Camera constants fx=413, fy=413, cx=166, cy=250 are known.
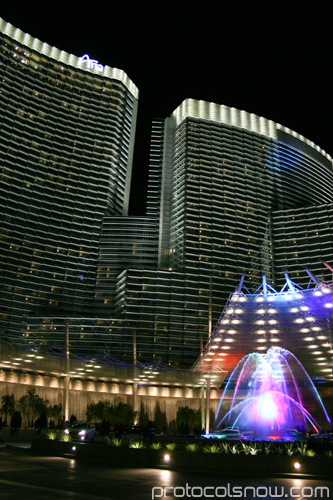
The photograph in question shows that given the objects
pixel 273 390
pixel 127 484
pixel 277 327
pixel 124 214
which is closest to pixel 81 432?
pixel 127 484

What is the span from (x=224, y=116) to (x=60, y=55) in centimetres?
5805

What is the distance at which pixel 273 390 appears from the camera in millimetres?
48531

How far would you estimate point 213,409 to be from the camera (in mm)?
77688

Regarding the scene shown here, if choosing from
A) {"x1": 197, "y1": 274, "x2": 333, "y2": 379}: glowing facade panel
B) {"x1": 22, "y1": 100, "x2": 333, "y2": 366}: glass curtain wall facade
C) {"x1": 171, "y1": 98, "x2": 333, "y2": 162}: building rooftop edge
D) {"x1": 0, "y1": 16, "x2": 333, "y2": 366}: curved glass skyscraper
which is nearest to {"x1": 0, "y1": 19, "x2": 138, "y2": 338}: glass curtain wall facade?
{"x1": 0, "y1": 16, "x2": 333, "y2": 366}: curved glass skyscraper

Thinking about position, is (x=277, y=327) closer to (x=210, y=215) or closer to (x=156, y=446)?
(x=156, y=446)

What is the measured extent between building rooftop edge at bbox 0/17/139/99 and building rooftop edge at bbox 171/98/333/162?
71.5ft

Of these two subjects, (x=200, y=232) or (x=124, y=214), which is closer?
(x=200, y=232)

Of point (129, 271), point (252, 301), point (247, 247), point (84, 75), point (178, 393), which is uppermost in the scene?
point (84, 75)

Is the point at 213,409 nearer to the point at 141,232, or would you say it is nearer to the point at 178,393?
the point at 178,393

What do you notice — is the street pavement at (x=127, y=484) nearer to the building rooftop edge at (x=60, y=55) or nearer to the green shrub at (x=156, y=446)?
the green shrub at (x=156, y=446)

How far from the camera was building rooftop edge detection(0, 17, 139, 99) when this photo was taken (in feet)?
414

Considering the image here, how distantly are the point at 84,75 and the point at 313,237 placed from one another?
91.2 m

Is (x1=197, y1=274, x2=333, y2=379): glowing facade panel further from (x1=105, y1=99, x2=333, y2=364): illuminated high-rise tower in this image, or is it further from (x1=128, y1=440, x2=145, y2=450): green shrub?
(x1=105, y1=99, x2=333, y2=364): illuminated high-rise tower

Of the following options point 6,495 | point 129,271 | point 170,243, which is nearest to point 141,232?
point 170,243
